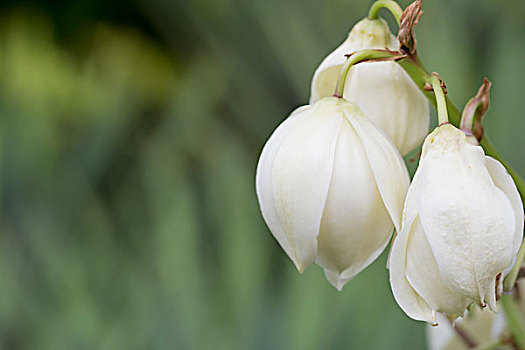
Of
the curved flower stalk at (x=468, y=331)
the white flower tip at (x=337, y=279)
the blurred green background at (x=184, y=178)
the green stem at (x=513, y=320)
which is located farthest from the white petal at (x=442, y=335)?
the blurred green background at (x=184, y=178)

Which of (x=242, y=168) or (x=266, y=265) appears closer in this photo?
(x=266, y=265)

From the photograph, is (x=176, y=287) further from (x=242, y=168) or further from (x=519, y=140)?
(x=519, y=140)

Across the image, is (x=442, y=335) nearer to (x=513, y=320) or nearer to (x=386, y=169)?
(x=513, y=320)

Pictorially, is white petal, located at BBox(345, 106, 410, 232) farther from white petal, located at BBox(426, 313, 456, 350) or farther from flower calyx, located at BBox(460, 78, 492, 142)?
white petal, located at BBox(426, 313, 456, 350)

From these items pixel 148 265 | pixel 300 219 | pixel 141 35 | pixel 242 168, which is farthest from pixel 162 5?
pixel 300 219

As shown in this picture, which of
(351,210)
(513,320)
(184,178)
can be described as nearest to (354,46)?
(351,210)

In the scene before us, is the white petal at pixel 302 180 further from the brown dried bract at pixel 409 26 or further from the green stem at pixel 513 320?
the green stem at pixel 513 320
